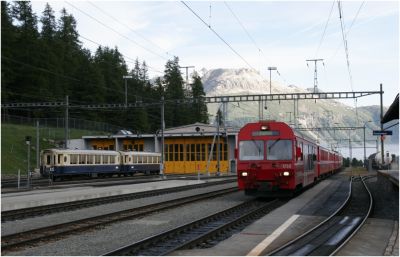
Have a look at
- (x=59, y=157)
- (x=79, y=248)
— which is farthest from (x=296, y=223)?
(x=59, y=157)

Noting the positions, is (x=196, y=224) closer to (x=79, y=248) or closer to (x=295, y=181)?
(x=79, y=248)

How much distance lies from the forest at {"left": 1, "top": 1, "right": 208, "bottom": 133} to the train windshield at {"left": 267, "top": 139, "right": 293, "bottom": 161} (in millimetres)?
33155

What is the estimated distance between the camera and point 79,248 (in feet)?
36.1

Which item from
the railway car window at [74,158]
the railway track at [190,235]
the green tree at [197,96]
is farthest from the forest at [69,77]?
the railway track at [190,235]

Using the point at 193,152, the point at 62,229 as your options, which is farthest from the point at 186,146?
the point at 62,229

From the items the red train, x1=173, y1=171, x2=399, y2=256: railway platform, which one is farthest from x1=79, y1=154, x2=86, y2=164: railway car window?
x1=173, y1=171, x2=399, y2=256: railway platform

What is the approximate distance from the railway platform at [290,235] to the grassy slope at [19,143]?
38255mm

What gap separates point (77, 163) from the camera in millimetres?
45062

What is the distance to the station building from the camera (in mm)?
64938

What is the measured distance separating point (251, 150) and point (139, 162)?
37581mm

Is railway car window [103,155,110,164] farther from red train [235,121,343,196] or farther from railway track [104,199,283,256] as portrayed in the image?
railway track [104,199,283,256]

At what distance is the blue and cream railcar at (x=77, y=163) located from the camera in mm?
42688

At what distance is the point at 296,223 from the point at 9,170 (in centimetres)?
4095

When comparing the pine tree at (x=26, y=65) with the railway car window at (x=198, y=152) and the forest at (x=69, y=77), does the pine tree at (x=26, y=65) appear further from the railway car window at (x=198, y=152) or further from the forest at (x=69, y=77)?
the railway car window at (x=198, y=152)
